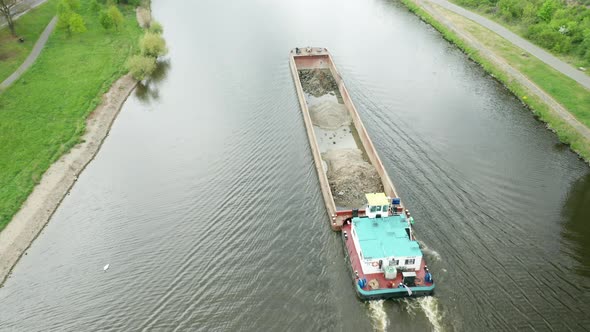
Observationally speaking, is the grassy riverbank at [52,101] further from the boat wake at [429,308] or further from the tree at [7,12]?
the boat wake at [429,308]

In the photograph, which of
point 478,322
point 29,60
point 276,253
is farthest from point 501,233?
point 29,60

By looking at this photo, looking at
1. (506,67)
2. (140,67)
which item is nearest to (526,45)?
(506,67)

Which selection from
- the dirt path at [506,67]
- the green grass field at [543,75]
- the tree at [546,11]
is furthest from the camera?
the tree at [546,11]

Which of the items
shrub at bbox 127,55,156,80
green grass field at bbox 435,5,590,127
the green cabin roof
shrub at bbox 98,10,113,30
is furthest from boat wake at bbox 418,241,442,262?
shrub at bbox 98,10,113,30

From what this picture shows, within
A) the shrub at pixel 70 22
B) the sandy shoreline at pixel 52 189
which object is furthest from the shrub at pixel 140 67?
the shrub at pixel 70 22

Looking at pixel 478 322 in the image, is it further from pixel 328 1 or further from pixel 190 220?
pixel 328 1

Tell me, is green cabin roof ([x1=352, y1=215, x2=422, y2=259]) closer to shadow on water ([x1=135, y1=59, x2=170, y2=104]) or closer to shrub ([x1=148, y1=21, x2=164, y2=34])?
shadow on water ([x1=135, y1=59, x2=170, y2=104])
